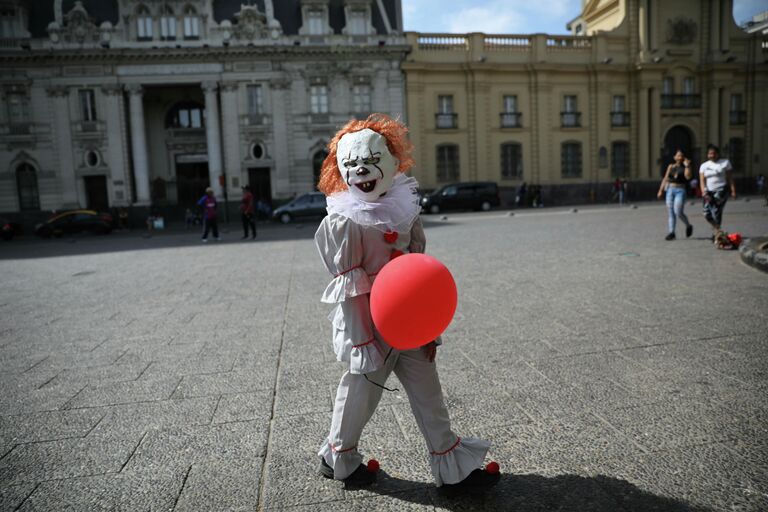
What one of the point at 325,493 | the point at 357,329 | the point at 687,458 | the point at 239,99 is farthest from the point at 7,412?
the point at 239,99

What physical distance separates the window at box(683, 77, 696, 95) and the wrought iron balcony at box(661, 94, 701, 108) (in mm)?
403

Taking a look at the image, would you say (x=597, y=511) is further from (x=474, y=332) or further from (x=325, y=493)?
(x=474, y=332)

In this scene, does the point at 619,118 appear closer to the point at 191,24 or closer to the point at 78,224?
the point at 191,24

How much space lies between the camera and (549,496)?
2240 mm

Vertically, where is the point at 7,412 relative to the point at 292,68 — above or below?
below

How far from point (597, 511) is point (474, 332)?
8.59 ft

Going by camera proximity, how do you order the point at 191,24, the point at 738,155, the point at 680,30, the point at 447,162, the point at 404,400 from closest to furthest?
the point at 404,400
the point at 191,24
the point at 447,162
the point at 680,30
the point at 738,155

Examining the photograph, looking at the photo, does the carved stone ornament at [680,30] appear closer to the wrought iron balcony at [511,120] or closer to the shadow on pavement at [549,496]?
the wrought iron balcony at [511,120]

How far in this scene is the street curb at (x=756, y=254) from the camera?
6.70m

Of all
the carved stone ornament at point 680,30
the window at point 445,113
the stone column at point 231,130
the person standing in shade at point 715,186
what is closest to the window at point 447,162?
the window at point 445,113

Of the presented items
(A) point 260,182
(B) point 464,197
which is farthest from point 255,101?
(B) point 464,197

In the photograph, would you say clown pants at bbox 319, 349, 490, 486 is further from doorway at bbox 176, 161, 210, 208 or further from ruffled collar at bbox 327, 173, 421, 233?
doorway at bbox 176, 161, 210, 208

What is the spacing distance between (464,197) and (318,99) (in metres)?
10.4

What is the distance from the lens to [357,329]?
2330mm
